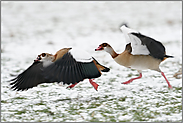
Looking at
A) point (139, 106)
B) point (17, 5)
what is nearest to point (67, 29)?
point (17, 5)

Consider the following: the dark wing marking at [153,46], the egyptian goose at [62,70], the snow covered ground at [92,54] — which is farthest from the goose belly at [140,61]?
the egyptian goose at [62,70]

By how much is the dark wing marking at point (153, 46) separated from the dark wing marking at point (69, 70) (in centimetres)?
100

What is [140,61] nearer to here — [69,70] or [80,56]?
[80,56]

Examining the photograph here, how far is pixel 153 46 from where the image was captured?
5.05m

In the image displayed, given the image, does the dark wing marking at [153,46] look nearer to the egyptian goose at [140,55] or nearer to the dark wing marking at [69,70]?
the egyptian goose at [140,55]

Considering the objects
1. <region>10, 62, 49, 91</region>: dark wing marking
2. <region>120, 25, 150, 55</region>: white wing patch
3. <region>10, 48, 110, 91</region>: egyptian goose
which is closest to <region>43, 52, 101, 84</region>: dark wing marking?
<region>10, 48, 110, 91</region>: egyptian goose

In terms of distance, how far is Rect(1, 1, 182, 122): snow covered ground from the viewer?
171 inches

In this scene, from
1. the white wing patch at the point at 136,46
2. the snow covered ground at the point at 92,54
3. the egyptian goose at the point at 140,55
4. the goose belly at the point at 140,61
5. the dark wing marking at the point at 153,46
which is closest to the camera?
the snow covered ground at the point at 92,54

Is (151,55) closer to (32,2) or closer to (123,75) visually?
(123,75)

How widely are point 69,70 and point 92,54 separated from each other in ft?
12.3

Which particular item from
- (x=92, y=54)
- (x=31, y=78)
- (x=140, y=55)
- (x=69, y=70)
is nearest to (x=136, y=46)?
(x=140, y=55)

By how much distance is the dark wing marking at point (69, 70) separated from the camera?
4605mm

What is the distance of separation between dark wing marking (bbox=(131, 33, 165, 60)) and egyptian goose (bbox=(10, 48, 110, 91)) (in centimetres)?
98

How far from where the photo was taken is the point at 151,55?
5.42m
